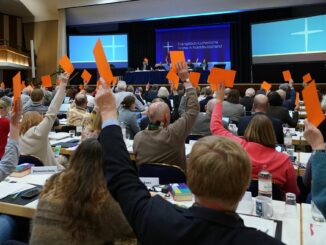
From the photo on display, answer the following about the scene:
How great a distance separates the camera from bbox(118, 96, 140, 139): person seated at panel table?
4977mm

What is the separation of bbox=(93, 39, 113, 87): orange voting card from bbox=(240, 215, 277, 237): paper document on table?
1155 mm

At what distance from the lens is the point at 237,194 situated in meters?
0.98

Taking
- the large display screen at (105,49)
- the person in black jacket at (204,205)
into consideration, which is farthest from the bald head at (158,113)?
the large display screen at (105,49)

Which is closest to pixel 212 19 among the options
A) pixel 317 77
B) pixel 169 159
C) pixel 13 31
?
pixel 317 77

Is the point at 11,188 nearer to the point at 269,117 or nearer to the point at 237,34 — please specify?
the point at 269,117

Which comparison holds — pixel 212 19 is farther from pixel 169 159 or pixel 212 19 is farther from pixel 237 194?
pixel 237 194

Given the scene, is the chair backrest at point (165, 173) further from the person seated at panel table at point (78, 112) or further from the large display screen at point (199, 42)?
the large display screen at point (199, 42)

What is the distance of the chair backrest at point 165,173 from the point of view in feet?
8.69

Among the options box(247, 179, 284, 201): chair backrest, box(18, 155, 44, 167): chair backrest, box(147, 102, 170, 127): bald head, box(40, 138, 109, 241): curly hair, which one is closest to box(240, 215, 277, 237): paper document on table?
box(247, 179, 284, 201): chair backrest

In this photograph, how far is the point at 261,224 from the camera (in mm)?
1842

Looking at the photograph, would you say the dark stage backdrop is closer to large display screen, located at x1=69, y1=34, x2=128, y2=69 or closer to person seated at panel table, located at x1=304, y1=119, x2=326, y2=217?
large display screen, located at x1=69, y1=34, x2=128, y2=69

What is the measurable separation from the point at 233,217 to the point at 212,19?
1432cm

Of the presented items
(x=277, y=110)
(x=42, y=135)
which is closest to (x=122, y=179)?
(x=42, y=135)

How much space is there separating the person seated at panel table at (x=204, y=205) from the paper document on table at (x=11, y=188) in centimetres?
162
